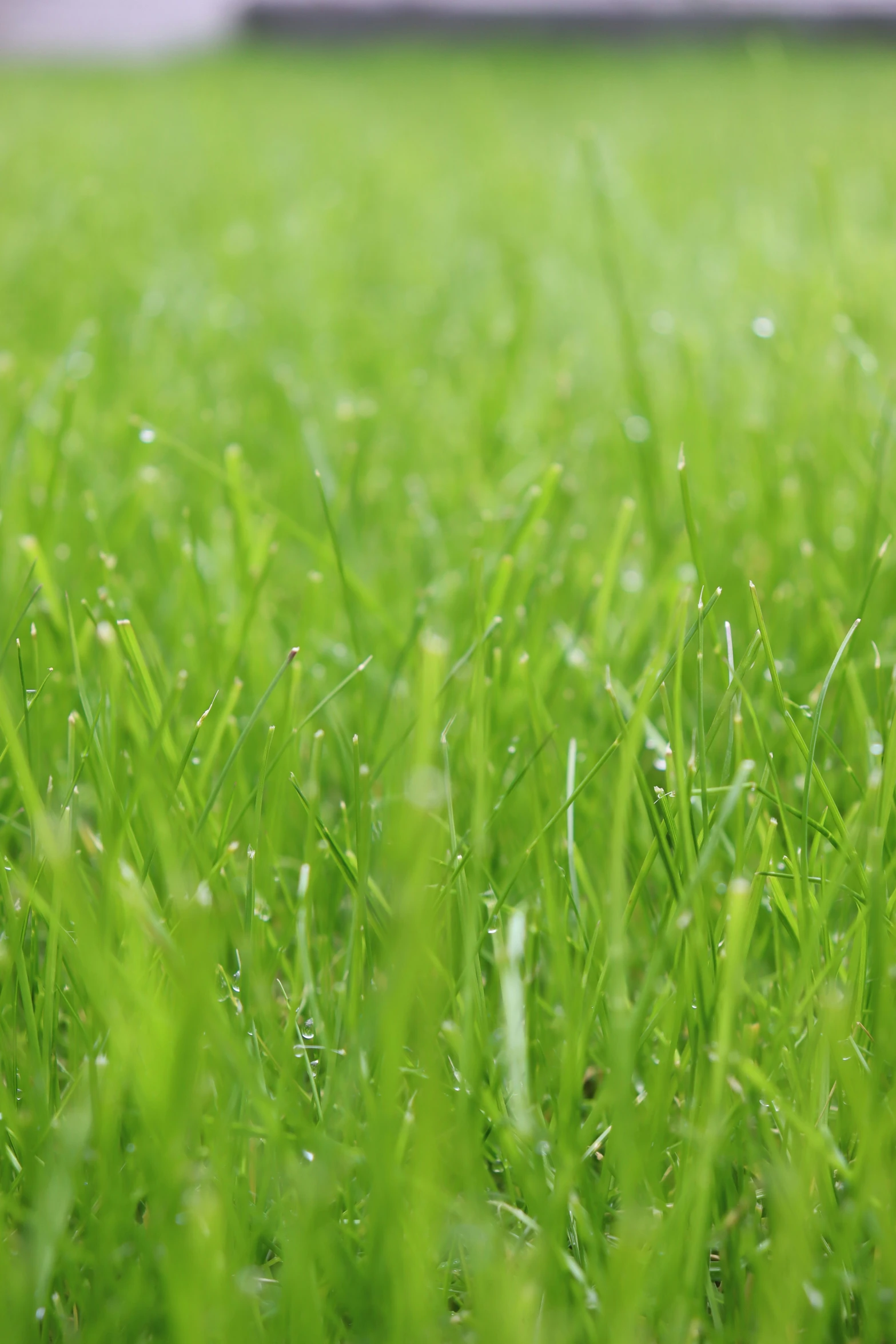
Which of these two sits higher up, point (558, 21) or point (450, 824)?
point (558, 21)

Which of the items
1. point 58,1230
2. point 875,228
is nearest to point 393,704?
point 58,1230

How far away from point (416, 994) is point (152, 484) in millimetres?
673

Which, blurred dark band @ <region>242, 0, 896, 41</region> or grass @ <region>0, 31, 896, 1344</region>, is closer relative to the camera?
grass @ <region>0, 31, 896, 1344</region>

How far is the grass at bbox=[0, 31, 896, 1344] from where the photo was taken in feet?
1.25

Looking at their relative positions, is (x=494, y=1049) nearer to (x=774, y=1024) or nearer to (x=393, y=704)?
(x=774, y=1024)

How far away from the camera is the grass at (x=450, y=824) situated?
1.25 ft

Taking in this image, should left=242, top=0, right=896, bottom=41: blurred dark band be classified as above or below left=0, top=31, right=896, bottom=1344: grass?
above

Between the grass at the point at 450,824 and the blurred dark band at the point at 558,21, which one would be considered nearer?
the grass at the point at 450,824

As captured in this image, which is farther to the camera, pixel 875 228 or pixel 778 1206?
pixel 875 228

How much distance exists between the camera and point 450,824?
536 millimetres

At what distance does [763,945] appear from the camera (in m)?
0.57

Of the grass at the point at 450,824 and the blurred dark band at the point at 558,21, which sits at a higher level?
the blurred dark band at the point at 558,21

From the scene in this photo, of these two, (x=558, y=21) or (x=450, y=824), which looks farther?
(x=558, y=21)

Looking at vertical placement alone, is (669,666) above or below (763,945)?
above
